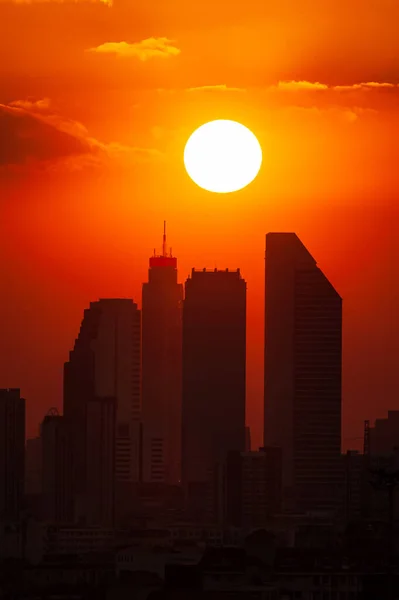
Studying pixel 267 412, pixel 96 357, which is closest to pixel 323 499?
pixel 267 412

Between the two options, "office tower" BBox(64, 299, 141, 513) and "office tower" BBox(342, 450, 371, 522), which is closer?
"office tower" BBox(342, 450, 371, 522)

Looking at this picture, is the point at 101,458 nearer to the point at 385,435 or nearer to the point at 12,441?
the point at 12,441

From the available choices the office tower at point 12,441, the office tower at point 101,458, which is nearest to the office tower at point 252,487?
the office tower at point 101,458

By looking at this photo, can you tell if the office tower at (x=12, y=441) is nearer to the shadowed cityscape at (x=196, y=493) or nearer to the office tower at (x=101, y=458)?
the shadowed cityscape at (x=196, y=493)

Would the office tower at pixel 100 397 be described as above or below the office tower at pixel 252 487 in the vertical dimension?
above

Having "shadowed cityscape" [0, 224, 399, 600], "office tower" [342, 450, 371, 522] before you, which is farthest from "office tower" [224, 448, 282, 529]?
"office tower" [342, 450, 371, 522]

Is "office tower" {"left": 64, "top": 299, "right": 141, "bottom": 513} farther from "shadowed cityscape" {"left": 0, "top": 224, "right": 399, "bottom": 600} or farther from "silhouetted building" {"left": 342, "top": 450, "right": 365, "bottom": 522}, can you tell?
"silhouetted building" {"left": 342, "top": 450, "right": 365, "bottom": 522}

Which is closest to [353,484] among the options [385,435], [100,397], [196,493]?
[385,435]
